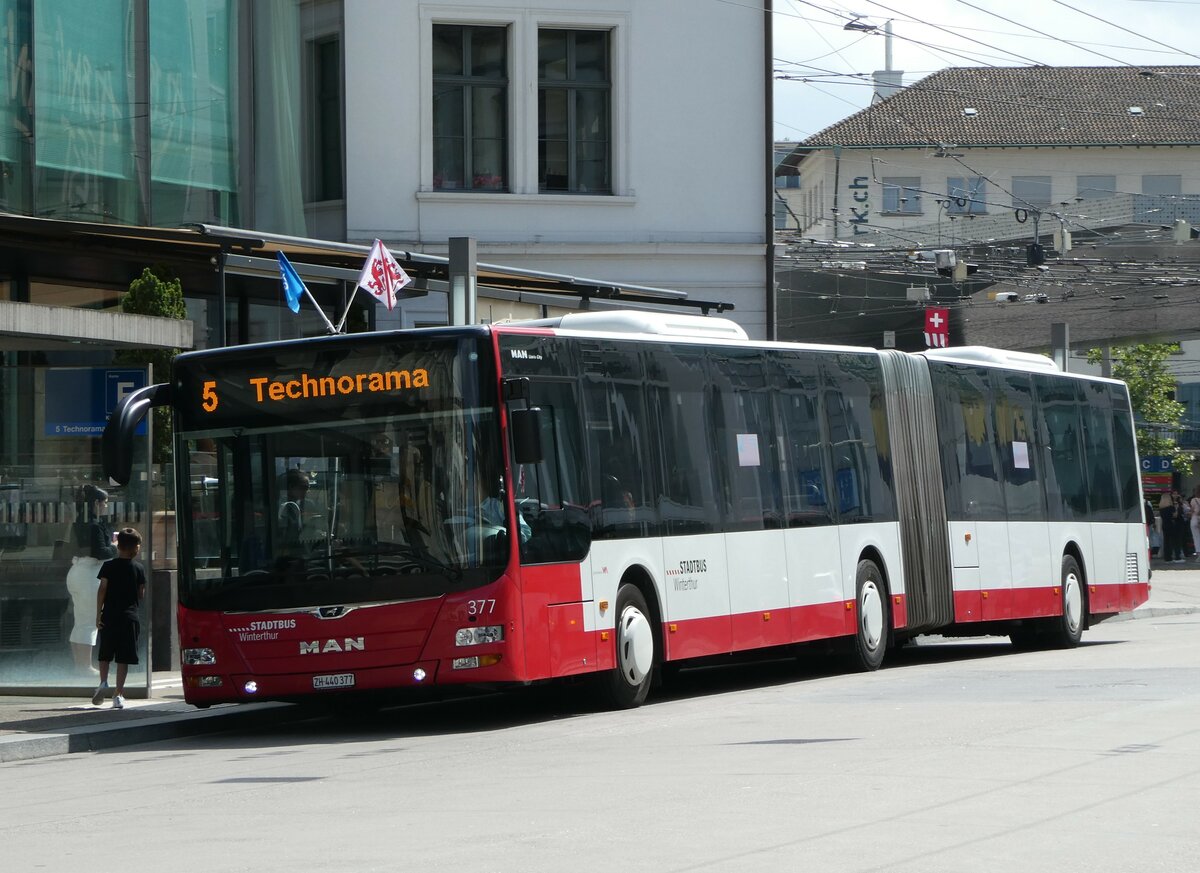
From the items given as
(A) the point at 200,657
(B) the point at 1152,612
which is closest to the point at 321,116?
(B) the point at 1152,612

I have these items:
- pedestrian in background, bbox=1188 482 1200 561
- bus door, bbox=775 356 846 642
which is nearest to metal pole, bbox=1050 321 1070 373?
bus door, bbox=775 356 846 642

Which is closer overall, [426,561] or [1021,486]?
[426,561]

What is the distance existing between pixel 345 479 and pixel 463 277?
4.55m

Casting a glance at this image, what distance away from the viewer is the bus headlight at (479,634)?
13398mm

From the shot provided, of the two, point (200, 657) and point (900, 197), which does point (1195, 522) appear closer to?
point (200, 657)

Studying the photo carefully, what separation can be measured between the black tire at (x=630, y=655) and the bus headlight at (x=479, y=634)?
149 cm

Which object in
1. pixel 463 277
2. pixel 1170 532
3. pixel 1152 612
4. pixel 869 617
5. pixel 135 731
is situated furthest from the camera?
pixel 1170 532

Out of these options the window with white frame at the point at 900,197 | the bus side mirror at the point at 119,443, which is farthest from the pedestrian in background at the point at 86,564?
the window with white frame at the point at 900,197

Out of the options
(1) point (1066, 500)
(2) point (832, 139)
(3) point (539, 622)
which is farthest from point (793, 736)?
(2) point (832, 139)

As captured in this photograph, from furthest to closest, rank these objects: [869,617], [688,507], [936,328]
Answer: [936,328], [869,617], [688,507]

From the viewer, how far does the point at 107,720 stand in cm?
1504

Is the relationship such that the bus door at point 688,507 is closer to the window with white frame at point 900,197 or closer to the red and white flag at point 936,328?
the red and white flag at point 936,328

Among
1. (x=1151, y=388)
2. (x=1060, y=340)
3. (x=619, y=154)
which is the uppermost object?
(x=1151, y=388)

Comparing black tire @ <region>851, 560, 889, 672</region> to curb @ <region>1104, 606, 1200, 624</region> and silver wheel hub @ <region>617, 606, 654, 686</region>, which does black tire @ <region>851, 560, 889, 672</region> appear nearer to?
silver wheel hub @ <region>617, 606, 654, 686</region>
